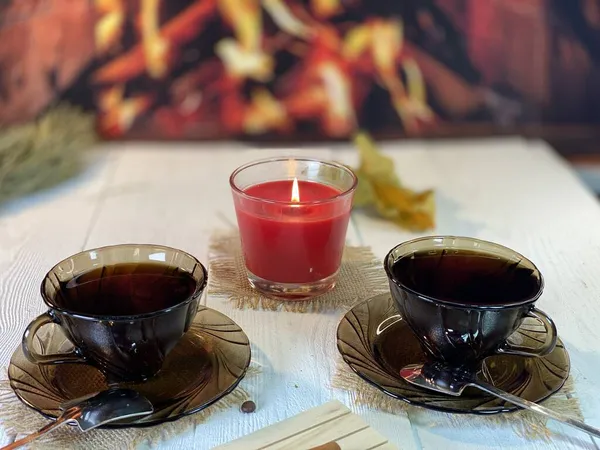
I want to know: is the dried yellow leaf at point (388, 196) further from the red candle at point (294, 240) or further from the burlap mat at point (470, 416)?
the burlap mat at point (470, 416)

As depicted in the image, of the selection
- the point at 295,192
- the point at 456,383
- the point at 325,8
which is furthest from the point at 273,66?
the point at 456,383

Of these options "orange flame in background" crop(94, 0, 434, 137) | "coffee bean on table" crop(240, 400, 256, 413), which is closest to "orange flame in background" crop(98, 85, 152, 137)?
"orange flame in background" crop(94, 0, 434, 137)

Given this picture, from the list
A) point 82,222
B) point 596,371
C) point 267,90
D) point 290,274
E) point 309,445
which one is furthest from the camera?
point 267,90

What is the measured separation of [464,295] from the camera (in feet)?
2.13

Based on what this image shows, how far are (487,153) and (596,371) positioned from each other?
718mm

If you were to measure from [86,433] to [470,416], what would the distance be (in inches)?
12.2

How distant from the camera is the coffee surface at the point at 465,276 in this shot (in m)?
0.64

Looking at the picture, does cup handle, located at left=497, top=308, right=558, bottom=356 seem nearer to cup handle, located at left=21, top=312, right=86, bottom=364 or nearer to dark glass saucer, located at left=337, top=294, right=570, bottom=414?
dark glass saucer, located at left=337, top=294, right=570, bottom=414

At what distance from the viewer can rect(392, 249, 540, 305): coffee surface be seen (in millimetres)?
644

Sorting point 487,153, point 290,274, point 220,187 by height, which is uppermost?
point 290,274

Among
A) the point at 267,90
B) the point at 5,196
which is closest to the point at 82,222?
the point at 5,196

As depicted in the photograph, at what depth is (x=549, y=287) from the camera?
82 centimetres

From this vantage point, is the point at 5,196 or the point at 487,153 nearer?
the point at 5,196

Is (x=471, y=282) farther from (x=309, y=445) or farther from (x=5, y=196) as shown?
(x=5, y=196)
